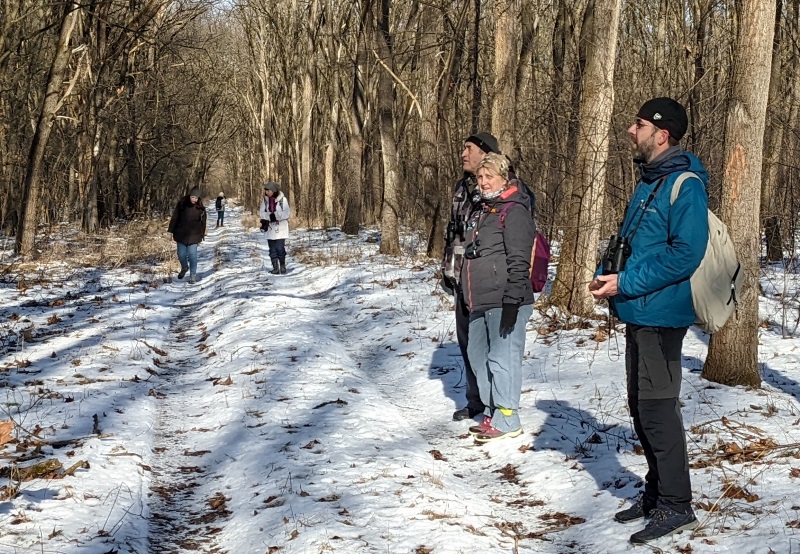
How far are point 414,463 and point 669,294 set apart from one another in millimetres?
2555

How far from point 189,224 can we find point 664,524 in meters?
13.5

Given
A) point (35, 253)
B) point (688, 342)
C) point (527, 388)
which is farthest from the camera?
point (35, 253)

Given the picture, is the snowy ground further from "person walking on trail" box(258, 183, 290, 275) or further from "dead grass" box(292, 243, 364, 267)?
"dead grass" box(292, 243, 364, 267)

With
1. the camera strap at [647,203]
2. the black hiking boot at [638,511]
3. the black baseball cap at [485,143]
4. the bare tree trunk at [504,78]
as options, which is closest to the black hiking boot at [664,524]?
the black hiking boot at [638,511]

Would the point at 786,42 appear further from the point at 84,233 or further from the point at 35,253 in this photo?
the point at 84,233

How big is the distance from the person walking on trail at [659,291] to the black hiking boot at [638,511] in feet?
0.50

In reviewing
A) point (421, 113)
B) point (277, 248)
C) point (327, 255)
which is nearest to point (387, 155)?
point (421, 113)

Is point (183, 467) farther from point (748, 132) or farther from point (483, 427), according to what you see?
point (748, 132)

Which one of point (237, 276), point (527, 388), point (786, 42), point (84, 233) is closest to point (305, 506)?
point (527, 388)

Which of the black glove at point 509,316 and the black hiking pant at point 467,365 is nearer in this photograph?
the black glove at point 509,316

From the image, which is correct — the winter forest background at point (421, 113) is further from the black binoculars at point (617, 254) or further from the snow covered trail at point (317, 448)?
the black binoculars at point (617, 254)

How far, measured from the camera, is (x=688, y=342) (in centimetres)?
903

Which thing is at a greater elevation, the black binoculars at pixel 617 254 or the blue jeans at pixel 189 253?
the black binoculars at pixel 617 254

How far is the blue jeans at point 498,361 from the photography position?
6121mm
